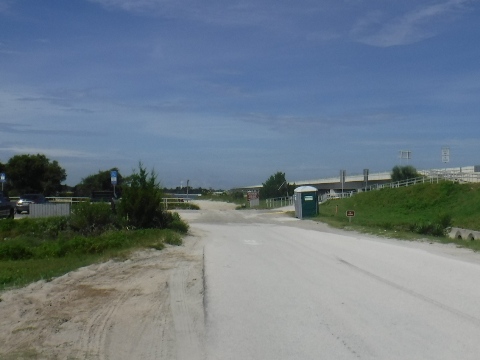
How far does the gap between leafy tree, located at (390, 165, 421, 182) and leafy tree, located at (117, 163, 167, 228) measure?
71.7 m

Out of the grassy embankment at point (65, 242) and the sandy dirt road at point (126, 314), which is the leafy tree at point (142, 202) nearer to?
the grassy embankment at point (65, 242)

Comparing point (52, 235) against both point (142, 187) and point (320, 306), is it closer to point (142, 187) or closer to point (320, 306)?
point (142, 187)

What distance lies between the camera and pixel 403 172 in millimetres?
99562

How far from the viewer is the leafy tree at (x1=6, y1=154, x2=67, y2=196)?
71.1 m

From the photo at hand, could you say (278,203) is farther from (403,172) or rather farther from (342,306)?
(342,306)

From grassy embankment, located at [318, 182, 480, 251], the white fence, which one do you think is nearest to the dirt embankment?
the white fence

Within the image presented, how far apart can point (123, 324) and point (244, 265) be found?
299 inches

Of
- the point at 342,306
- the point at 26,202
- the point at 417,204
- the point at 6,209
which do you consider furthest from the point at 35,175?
the point at 342,306

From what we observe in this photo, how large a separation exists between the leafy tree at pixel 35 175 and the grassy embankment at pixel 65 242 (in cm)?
4037

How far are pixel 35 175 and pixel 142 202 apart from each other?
46208mm

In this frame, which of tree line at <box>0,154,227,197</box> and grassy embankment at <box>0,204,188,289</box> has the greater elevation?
tree line at <box>0,154,227,197</box>

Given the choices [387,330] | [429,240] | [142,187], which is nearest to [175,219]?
[142,187]

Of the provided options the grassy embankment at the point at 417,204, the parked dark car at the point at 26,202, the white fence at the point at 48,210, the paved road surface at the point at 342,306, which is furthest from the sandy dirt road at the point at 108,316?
the grassy embankment at the point at 417,204

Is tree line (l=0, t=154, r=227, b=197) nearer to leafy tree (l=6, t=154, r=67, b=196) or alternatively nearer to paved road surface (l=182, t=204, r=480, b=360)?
leafy tree (l=6, t=154, r=67, b=196)
